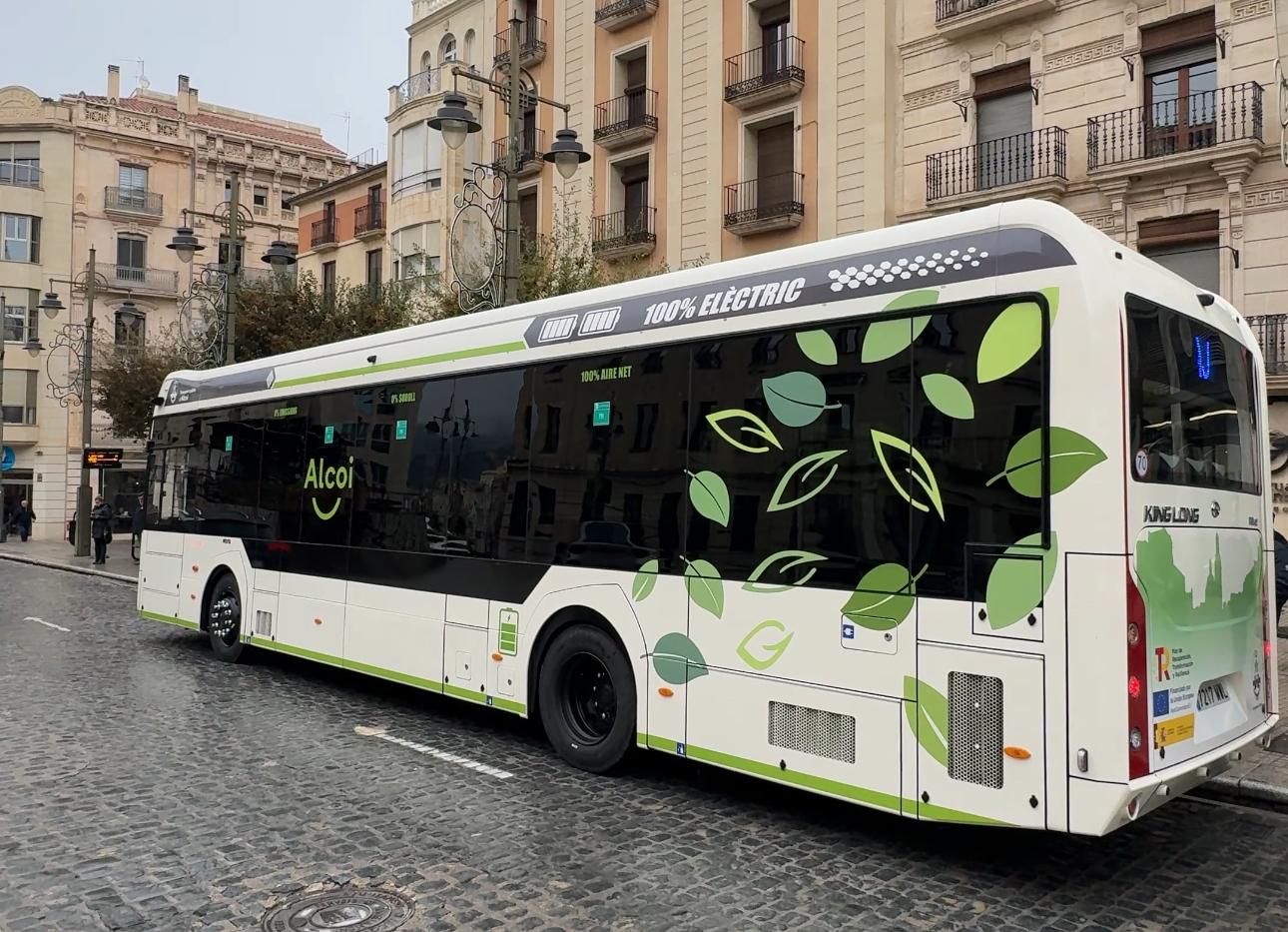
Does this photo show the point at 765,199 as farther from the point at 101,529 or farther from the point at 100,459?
the point at 100,459

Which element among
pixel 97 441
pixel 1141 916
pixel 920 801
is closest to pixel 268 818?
pixel 920 801

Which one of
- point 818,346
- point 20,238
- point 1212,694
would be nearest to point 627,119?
point 818,346

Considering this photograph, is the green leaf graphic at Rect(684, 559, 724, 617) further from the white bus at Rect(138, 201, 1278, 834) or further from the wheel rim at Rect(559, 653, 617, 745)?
the wheel rim at Rect(559, 653, 617, 745)

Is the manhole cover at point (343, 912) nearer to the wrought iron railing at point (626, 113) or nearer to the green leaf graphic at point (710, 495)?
the green leaf graphic at point (710, 495)

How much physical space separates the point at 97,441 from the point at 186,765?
44.5 m

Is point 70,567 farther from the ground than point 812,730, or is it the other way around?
point 812,730

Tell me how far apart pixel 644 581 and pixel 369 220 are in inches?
1307

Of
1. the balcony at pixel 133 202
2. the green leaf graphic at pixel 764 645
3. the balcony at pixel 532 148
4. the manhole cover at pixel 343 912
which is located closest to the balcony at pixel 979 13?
the balcony at pixel 532 148

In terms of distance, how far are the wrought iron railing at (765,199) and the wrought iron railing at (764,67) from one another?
2.01 metres

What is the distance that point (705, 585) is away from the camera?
6141 millimetres

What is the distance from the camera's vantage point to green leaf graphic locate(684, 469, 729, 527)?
609 cm

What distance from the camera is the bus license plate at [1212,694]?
511 cm

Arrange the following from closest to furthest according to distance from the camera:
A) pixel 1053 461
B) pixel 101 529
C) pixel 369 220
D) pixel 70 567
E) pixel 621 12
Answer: pixel 1053 461 < pixel 621 12 < pixel 70 567 < pixel 101 529 < pixel 369 220

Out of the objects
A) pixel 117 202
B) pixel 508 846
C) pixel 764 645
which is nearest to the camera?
pixel 508 846
